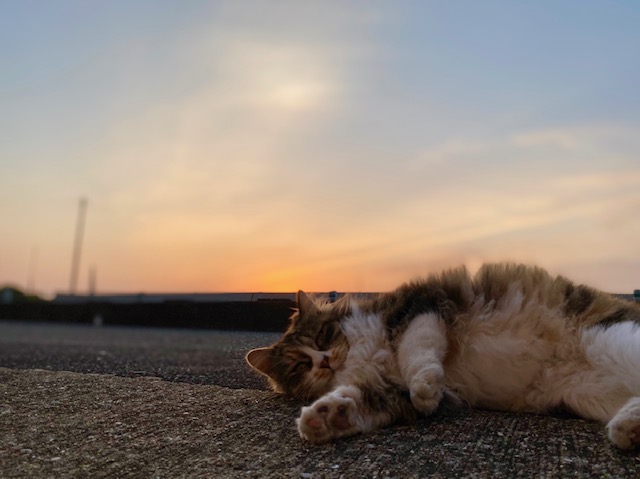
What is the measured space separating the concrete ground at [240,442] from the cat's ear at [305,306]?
1.70 feet

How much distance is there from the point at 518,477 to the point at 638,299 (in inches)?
87.1

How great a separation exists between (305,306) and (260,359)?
41 cm

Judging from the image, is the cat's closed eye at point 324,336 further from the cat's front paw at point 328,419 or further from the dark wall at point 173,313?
the cat's front paw at point 328,419

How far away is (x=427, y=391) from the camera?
2.53 m

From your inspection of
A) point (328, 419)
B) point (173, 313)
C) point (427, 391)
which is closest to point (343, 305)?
point (427, 391)

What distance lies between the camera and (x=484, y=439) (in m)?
2.30

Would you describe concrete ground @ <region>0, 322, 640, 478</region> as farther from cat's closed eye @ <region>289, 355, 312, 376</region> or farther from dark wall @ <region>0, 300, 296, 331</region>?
dark wall @ <region>0, 300, 296, 331</region>

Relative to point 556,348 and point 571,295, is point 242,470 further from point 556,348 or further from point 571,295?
point 571,295

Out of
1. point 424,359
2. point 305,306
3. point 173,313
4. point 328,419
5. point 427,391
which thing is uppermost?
point 305,306

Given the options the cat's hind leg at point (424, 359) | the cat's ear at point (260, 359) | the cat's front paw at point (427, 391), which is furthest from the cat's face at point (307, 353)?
the cat's front paw at point (427, 391)

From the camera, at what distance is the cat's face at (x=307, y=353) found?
10.3ft

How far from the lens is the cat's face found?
3137mm

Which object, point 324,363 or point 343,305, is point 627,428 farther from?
point 343,305

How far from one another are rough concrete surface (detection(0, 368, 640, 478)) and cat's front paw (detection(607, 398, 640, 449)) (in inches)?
1.9
